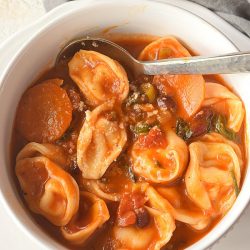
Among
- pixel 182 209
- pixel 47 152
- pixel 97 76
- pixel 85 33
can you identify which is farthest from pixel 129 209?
pixel 85 33

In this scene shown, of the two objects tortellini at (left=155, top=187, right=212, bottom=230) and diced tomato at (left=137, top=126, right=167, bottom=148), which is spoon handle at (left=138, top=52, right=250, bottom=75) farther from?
tortellini at (left=155, top=187, right=212, bottom=230)

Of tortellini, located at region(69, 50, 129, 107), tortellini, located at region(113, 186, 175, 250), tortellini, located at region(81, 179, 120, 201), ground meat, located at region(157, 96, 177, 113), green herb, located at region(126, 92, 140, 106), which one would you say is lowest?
tortellini, located at region(113, 186, 175, 250)

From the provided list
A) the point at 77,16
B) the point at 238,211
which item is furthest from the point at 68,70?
the point at 238,211

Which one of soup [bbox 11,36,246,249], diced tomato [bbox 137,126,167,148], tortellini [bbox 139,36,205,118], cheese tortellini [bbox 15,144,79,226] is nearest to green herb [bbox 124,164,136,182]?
soup [bbox 11,36,246,249]

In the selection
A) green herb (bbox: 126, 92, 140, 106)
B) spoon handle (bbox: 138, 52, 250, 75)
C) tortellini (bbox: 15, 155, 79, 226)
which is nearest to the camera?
spoon handle (bbox: 138, 52, 250, 75)

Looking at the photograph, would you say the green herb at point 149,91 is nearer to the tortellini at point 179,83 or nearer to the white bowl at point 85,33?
the tortellini at point 179,83

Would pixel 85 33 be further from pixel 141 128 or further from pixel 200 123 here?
pixel 200 123
